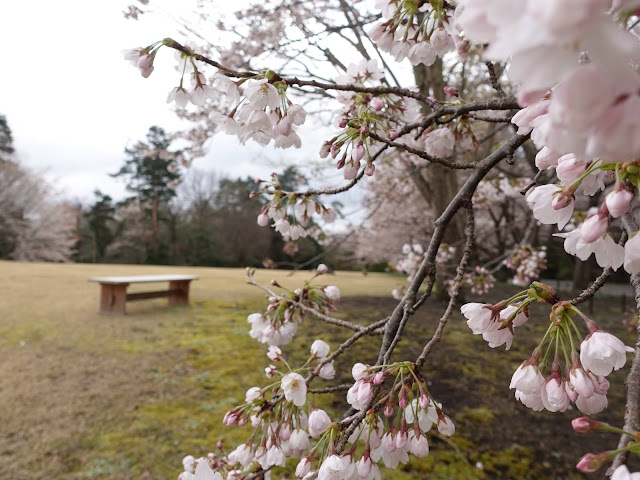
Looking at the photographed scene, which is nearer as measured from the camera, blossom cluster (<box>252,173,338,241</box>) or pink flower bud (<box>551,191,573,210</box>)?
pink flower bud (<box>551,191,573,210</box>)

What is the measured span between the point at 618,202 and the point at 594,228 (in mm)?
48

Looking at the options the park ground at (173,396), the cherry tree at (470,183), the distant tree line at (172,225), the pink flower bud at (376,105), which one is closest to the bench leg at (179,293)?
the park ground at (173,396)

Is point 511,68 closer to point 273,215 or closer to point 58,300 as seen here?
point 273,215

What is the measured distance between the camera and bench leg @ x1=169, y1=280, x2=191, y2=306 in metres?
6.29

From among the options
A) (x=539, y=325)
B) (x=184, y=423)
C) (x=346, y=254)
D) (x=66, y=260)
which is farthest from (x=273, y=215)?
(x=66, y=260)

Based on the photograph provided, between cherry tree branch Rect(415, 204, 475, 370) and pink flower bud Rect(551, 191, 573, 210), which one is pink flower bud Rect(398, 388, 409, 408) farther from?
pink flower bud Rect(551, 191, 573, 210)

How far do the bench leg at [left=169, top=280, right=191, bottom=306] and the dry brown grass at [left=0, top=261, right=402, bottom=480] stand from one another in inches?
14.2

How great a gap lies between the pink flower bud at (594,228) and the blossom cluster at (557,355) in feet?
0.46

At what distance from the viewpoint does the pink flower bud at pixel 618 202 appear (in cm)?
36

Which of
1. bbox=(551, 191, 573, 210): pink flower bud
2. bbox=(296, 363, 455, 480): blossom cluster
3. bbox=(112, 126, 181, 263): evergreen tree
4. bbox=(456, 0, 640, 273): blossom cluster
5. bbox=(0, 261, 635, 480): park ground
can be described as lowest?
bbox=(0, 261, 635, 480): park ground

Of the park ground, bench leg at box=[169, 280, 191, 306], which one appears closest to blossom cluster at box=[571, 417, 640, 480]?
the park ground

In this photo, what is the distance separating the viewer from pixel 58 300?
5746 millimetres

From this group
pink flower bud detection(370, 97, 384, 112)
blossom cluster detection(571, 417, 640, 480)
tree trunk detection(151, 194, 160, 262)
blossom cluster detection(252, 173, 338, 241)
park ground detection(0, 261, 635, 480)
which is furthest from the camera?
tree trunk detection(151, 194, 160, 262)

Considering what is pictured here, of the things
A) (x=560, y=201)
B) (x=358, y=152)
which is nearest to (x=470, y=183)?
(x=358, y=152)
